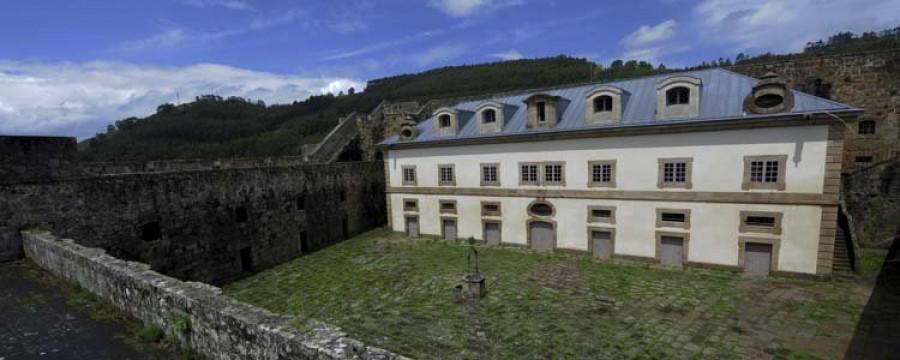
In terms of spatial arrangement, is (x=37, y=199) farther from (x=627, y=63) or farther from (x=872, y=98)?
(x=627, y=63)

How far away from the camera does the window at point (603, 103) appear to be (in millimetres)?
19312

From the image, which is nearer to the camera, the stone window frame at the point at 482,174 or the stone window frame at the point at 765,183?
the stone window frame at the point at 765,183

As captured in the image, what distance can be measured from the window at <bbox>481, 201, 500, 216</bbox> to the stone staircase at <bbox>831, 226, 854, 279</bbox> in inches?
578

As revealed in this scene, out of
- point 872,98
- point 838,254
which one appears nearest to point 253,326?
point 838,254

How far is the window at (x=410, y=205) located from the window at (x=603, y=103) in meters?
12.5

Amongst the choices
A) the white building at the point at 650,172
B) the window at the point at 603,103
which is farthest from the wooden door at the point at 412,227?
the window at the point at 603,103

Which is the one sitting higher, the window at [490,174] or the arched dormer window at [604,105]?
the arched dormer window at [604,105]

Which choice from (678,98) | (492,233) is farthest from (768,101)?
(492,233)

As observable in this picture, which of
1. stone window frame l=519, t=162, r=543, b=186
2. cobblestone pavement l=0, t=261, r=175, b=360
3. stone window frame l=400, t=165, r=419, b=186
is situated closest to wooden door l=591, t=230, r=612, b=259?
stone window frame l=519, t=162, r=543, b=186

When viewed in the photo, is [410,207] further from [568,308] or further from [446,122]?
[568,308]

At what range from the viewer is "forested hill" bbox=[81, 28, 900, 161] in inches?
1918

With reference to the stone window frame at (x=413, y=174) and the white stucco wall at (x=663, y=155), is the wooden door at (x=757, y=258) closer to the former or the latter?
the white stucco wall at (x=663, y=155)

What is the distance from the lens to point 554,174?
2055 centimetres

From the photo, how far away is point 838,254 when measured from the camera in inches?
656
